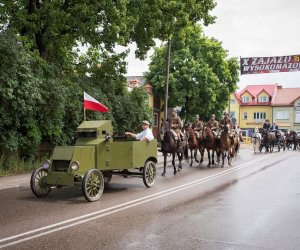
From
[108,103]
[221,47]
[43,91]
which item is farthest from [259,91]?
[43,91]

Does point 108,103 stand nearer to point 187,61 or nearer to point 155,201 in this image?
point 155,201

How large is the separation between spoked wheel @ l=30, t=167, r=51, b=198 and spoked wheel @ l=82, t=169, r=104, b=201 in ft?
3.82

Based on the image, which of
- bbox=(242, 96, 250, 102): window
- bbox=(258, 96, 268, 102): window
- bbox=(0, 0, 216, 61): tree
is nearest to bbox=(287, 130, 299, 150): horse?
bbox=(0, 0, 216, 61): tree

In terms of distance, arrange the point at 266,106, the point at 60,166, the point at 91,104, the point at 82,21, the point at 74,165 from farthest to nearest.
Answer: the point at 266,106
the point at 82,21
the point at 91,104
the point at 60,166
the point at 74,165

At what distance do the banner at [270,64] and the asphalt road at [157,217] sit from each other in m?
23.0

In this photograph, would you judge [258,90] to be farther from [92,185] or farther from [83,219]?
[83,219]

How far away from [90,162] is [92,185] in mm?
655

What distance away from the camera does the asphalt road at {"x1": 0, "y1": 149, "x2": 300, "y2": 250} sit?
21.6ft

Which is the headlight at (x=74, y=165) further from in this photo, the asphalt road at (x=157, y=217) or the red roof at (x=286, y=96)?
the red roof at (x=286, y=96)

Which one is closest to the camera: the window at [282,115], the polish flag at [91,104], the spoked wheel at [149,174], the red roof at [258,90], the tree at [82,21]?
the spoked wheel at [149,174]

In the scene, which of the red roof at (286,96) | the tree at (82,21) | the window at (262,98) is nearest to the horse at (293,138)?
the tree at (82,21)

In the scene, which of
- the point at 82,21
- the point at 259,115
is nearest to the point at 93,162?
the point at 82,21

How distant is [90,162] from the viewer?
34.9 feet

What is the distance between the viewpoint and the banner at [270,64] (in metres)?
34.4
